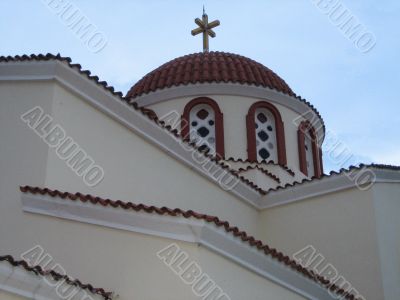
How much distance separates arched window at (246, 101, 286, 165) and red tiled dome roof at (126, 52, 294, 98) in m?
0.57

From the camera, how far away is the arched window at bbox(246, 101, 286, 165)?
A: 13914mm

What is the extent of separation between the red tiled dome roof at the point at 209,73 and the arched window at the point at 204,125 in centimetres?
54

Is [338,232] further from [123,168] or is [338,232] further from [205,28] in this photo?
[205,28]

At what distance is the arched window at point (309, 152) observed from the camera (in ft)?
48.1

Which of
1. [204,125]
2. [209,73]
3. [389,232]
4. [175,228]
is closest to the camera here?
[175,228]

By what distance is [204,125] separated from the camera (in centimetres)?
1417

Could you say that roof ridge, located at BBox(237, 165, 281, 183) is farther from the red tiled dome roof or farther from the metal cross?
the metal cross

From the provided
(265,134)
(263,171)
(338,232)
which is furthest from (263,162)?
(338,232)

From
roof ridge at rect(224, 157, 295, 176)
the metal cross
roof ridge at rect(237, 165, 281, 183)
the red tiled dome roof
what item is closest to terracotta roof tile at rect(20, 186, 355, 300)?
roof ridge at rect(237, 165, 281, 183)

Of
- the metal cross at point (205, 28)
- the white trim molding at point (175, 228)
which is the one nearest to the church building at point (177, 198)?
the white trim molding at point (175, 228)

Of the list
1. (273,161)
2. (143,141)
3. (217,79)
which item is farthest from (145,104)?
(143,141)

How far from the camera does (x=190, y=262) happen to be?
7.25 m

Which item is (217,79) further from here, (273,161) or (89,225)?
(89,225)

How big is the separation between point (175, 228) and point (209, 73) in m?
7.88
